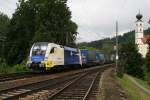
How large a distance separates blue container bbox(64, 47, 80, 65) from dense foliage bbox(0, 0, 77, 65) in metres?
12.0

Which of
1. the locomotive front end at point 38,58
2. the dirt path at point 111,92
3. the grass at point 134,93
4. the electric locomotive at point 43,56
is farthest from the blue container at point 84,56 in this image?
the dirt path at point 111,92

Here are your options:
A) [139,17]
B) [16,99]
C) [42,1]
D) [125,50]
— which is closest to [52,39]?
[42,1]

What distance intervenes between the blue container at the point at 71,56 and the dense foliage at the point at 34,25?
11982 millimetres

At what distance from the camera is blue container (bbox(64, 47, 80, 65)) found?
44.8m

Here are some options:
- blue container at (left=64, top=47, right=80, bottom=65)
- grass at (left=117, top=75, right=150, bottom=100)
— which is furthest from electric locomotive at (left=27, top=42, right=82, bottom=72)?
grass at (left=117, top=75, right=150, bottom=100)

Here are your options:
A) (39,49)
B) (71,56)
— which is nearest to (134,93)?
(39,49)

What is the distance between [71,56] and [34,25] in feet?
80.2

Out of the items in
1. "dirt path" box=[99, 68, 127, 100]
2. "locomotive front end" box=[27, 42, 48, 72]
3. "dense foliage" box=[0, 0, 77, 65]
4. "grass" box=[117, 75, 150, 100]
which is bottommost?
"grass" box=[117, 75, 150, 100]

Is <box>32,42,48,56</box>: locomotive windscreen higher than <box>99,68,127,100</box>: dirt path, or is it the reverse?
<box>32,42,48,56</box>: locomotive windscreen

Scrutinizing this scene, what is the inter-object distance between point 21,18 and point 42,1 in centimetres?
525

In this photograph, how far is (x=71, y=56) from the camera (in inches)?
1908

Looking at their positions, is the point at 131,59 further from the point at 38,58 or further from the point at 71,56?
the point at 38,58

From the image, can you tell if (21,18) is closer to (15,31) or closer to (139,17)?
(15,31)

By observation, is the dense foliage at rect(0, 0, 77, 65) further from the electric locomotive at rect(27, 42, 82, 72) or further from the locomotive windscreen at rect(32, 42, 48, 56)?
the locomotive windscreen at rect(32, 42, 48, 56)
